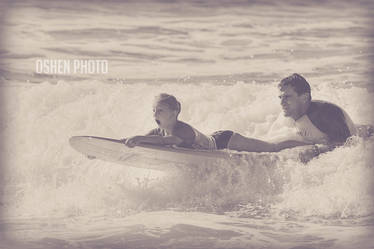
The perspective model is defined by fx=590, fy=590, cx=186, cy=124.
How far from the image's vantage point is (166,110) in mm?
2131

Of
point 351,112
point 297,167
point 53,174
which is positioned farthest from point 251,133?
point 53,174

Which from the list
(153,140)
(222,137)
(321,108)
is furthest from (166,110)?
(321,108)

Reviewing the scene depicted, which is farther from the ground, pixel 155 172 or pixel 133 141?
pixel 133 141

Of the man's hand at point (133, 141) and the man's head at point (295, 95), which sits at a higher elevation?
the man's head at point (295, 95)

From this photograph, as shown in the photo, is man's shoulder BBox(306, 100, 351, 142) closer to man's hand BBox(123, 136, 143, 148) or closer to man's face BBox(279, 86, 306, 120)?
man's face BBox(279, 86, 306, 120)

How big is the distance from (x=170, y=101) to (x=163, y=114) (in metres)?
0.05

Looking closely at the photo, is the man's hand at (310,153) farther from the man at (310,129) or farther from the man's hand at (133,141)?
the man's hand at (133,141)

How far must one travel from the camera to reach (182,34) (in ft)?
7.14

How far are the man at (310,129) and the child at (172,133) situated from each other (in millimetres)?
88

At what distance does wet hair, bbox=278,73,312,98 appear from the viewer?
7.06 feet

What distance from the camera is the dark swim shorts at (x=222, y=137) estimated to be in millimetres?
2145

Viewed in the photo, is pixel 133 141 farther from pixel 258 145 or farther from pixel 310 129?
pixel 310 129

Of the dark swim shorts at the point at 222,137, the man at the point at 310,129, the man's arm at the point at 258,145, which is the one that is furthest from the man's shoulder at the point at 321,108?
the dark swim shorts at the point at 222,137

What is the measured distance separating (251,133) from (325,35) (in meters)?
0.46
